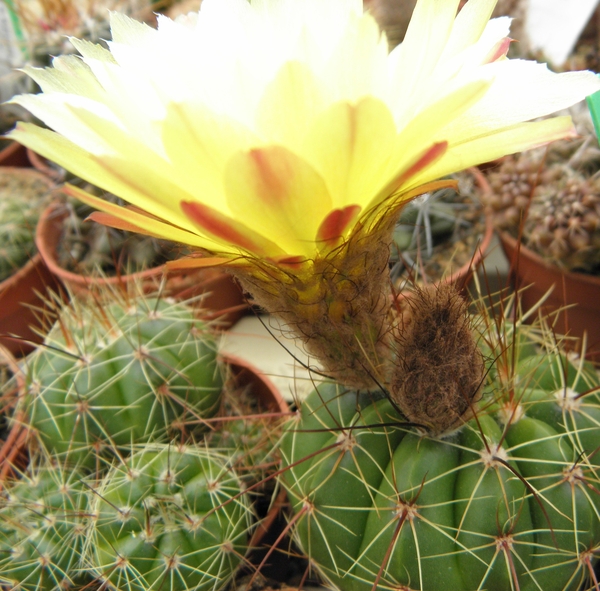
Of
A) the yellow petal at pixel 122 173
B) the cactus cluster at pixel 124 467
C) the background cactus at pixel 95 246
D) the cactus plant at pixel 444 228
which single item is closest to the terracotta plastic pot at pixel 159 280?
the background cactus at pixel 95 246

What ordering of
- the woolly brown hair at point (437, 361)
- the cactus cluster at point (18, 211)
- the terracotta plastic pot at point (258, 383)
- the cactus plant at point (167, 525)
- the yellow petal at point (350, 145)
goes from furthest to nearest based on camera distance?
the cactus cluster at point (18, 211), the terracotta plastic pot at point (258, 383), the cactus plant at point (167, 525), the woolly brown hair at point (437, 361), the yellow petal at point (350, 145)

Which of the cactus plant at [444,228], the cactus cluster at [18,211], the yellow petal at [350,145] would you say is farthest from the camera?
the cactus cluster at [18,211]

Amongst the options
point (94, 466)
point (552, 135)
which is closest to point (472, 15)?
point (552, 135)

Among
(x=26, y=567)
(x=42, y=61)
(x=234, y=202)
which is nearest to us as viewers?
(x=234, y=202)

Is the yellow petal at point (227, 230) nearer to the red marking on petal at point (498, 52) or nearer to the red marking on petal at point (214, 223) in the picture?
the red marking on petal at point (214, 223)

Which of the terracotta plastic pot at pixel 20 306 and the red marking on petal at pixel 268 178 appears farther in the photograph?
the terracotta plastic pot at pixel 20 306

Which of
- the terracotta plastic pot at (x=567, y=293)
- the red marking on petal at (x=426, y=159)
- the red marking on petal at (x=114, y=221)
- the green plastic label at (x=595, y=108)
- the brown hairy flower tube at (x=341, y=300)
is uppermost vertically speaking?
the red marking on petal at (x=426, y=159)

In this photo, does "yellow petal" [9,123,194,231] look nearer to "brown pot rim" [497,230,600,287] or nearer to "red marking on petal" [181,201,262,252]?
"red marking on petal" [181,201,262,252]

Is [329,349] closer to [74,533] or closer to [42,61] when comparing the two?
[74,533]
